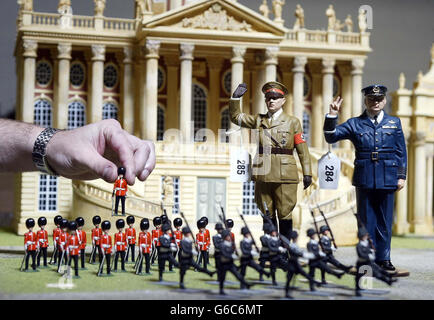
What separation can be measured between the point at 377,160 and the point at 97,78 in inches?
1159

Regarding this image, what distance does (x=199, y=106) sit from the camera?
41344mm

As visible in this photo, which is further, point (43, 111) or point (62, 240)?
point (43, 111)

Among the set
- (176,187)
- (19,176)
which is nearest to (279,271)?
(176,187)

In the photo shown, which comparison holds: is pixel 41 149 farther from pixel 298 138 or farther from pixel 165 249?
pixel 298 138

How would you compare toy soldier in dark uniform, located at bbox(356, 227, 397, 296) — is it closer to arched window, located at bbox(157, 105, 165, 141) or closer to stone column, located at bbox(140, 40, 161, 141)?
stone column, located at bbox(140, 40, 161, 141)

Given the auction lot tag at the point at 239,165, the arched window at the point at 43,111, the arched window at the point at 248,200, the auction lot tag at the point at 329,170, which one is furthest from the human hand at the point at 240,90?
the arched window at the point at 43,111

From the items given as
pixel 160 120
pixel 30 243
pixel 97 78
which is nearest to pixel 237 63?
pixel 160 120

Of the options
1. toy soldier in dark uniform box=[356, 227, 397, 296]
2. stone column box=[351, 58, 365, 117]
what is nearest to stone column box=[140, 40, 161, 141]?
stone column box=[351, 58, 365, 117]

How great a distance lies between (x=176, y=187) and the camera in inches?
1211

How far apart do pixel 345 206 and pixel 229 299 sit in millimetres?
19113

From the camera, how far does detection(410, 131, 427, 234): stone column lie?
108 feet

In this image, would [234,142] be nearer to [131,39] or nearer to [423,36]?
[131,39]

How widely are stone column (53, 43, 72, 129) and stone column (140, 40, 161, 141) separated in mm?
4306
